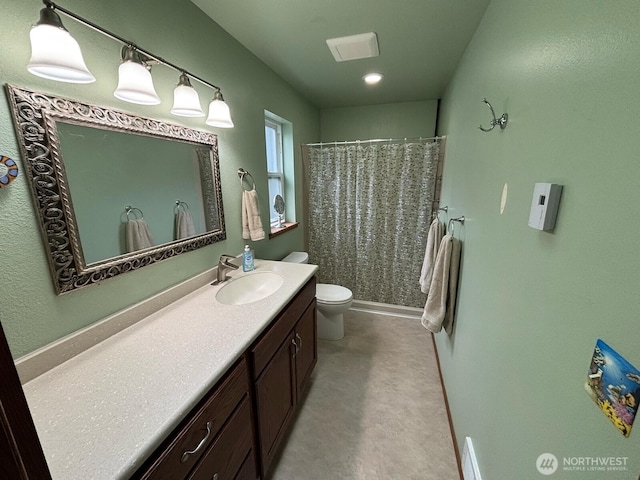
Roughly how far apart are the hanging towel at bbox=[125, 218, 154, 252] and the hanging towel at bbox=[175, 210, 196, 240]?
161 mm

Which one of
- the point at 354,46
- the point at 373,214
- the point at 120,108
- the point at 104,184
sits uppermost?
the point at 354,46

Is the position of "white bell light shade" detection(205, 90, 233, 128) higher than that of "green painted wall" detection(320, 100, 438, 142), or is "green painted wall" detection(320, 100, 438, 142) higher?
"green painted wall" detection(320, 100, 438, 142)

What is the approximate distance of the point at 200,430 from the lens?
30.6 inches

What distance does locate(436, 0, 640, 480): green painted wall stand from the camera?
455mm

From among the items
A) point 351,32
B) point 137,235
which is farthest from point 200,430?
point 351,32

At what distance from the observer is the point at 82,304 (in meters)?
0.93

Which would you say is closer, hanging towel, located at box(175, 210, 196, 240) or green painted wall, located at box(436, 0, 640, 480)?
green painted wall, located at box(436, 0, 640, 480)

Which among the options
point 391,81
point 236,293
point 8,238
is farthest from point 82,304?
point 391,81

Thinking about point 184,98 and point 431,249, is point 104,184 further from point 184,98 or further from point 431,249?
point 431,249

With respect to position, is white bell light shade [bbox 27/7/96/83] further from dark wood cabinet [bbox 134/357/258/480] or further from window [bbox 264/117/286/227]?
window [bbox 264/117/286/227]

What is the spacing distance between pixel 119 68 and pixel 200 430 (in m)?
1.26

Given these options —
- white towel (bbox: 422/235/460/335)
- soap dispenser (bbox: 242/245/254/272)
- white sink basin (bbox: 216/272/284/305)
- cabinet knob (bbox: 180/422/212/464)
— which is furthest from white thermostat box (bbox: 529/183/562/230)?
soap dispenser (bbox: 242/245/254/272)

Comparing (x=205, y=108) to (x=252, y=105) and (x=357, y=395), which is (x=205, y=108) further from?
(x=357, y=395)

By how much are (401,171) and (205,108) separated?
6.02 feet
